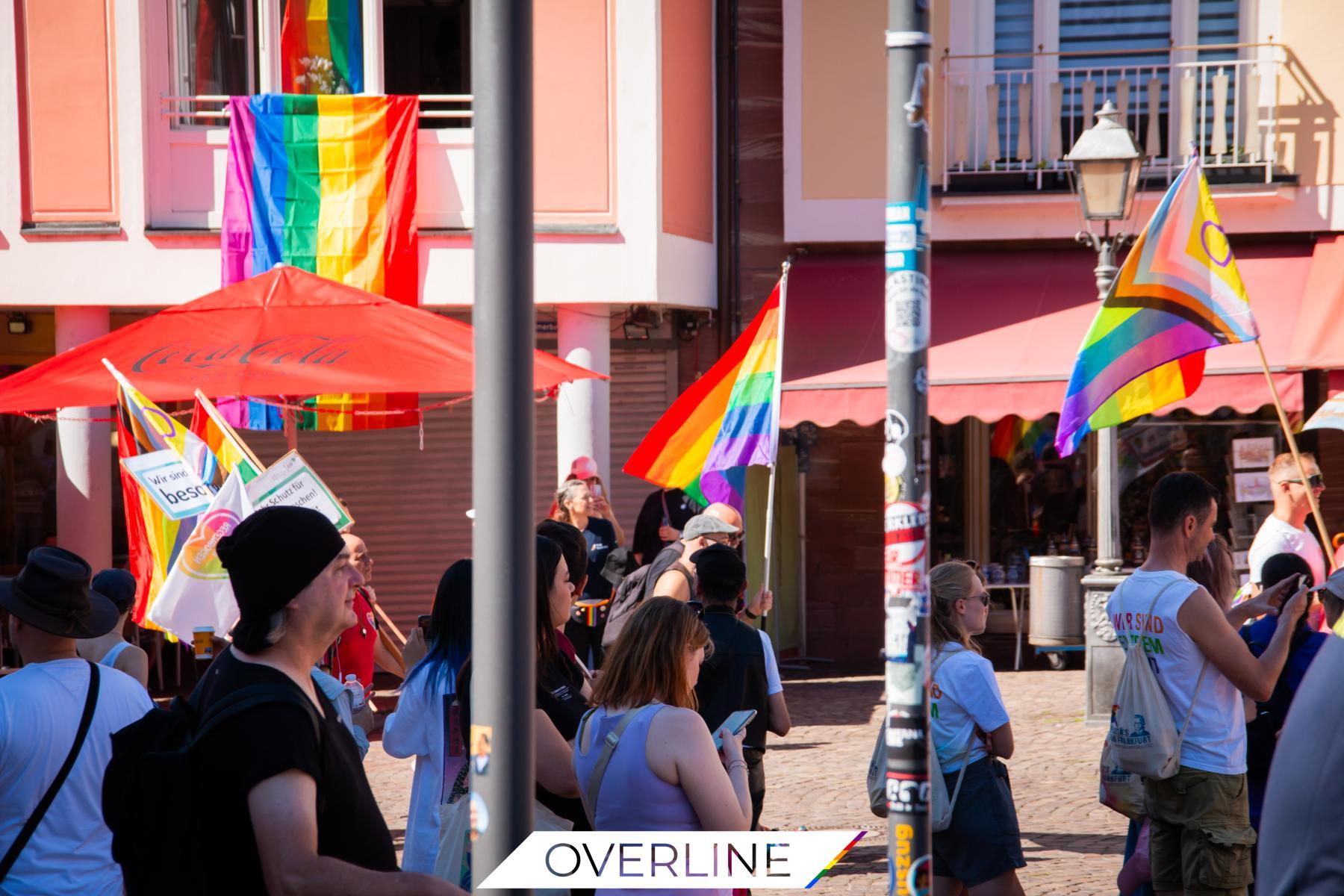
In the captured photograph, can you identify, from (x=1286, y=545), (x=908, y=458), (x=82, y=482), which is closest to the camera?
(x=908, y=458)

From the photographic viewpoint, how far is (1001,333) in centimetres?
1248

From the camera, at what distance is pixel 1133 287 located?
23.0 feet

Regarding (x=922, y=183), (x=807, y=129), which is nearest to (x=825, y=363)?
(x=807, y=129)

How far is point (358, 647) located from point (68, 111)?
24.6 feet

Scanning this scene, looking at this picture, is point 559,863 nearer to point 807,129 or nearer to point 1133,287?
point 1133,287

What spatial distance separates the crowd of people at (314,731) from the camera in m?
2.72

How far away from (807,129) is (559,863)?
36.6 ft

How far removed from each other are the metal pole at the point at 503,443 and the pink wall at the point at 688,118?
33.4ft

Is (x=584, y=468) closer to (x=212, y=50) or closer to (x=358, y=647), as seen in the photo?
(x=358, y=647)

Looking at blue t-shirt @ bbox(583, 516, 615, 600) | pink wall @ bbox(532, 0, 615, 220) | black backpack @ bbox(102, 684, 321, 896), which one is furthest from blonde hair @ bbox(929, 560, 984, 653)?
pink wall @ bbox(532, 0, 615, 220)


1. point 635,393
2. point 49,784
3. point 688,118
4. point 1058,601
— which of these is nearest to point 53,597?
point 49,784

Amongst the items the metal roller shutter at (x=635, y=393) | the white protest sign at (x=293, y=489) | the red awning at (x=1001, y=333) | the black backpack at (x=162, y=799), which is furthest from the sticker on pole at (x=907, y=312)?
the metal roller shutter at (x=635, y=393)

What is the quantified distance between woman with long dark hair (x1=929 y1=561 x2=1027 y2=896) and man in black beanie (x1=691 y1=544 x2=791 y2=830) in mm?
682

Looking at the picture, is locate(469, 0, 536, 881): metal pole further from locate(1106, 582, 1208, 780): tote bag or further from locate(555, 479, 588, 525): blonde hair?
locate(555, 479, 588, 525): blonde hair
